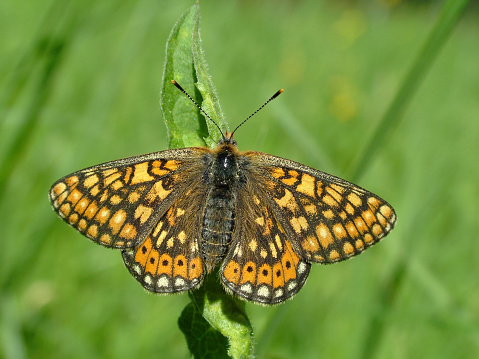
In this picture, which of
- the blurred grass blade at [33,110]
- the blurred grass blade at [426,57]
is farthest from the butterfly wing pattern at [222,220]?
the blurred grass blade at [33,110]

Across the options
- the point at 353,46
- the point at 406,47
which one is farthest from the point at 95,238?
the point at 406,47

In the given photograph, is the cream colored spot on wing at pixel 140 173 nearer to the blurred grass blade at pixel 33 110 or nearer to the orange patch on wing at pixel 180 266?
the orange patch on wing at pixel 180 266

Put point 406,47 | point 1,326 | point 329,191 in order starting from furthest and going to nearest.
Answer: point 406,47 < point 1,326 < point 329,191

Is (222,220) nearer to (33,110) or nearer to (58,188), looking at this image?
(58,188)

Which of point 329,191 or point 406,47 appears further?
point 406,47

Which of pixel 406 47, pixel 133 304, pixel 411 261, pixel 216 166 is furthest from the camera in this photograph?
pixel 406 47

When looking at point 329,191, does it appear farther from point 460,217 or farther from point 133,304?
point 460,217

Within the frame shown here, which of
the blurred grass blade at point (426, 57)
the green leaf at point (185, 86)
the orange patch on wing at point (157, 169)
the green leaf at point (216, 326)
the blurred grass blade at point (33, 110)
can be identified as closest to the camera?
the green leaf at point (216, 326)

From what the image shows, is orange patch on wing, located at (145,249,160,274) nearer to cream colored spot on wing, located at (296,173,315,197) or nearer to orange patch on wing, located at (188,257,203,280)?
orange patch on wing, located at (188,257,203,280)
